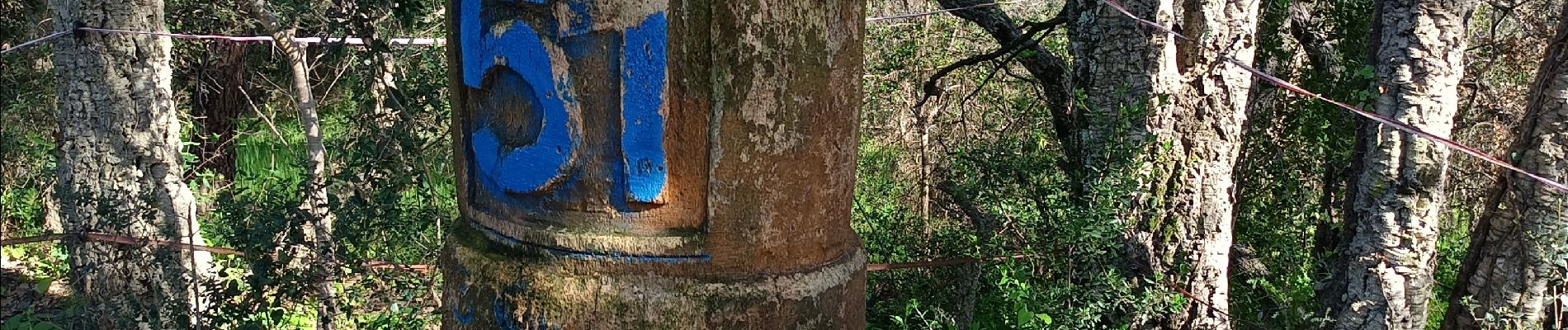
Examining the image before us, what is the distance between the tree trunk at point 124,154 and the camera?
138 inches

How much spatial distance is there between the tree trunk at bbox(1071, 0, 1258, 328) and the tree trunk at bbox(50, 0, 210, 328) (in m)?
2.81

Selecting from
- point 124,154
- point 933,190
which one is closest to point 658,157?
point 124,154

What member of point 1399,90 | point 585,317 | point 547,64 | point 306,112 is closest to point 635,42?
point 547,64

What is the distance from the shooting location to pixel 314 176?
3.58 m

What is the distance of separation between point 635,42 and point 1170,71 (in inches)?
67.3

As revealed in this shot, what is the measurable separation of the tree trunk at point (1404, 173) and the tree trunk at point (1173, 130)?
1.52ft

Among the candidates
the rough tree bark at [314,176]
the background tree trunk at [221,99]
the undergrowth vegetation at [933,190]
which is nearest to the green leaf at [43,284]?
the undergrowth vegetation at [933,190]

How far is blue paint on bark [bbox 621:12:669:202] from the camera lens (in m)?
1.67

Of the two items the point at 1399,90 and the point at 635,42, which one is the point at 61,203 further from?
the point at 1399,90

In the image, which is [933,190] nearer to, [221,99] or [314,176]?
[314,176]

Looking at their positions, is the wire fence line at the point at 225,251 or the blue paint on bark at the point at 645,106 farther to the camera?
the wire fence line at the point at 225,251

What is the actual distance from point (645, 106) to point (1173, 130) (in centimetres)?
172

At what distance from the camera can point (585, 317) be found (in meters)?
1.80

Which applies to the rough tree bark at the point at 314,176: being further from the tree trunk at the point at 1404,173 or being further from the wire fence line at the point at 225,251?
the tree trunk at the point at 1404,173
